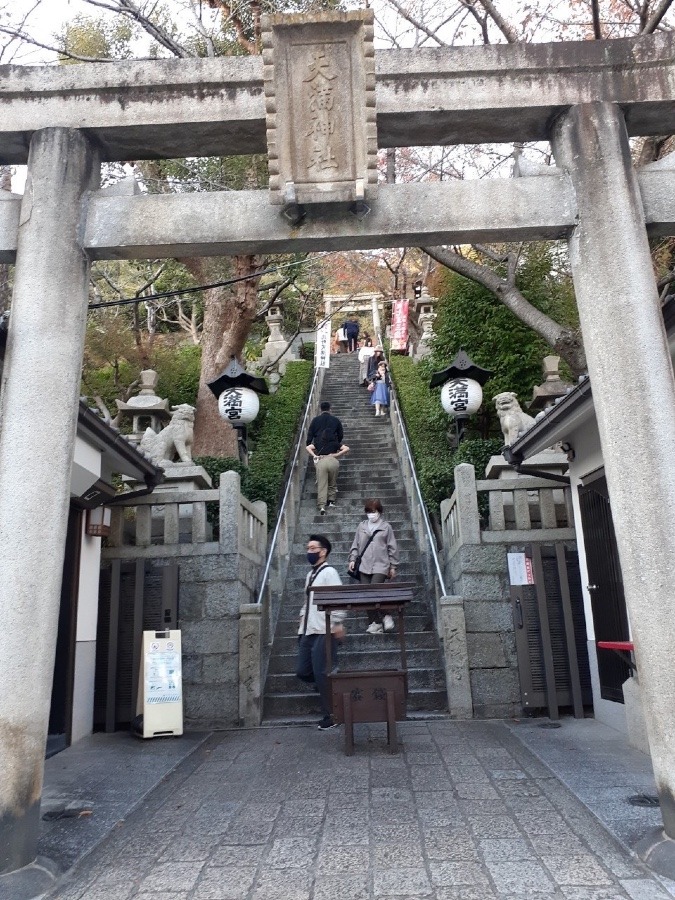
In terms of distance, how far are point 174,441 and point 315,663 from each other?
4.64 meters

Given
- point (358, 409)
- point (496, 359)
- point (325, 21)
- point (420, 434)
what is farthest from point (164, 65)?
point (358, 409)

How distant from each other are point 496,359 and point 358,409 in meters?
4.88

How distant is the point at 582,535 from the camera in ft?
28.7

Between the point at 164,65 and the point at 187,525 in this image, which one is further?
the point at 187,525

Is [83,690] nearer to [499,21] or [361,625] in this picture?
[361,625]

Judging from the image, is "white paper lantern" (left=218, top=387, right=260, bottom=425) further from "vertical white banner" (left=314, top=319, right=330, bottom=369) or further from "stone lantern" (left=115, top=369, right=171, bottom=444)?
"vertical white banner" (left=314, top=319, right=330, bottom=369)

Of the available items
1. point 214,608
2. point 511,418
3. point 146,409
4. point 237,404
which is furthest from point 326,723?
point 146,409

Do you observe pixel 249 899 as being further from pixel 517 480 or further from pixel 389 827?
pixel 517 480

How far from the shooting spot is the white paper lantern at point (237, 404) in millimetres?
12156

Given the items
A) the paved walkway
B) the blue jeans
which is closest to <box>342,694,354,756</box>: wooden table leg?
the paved walkway

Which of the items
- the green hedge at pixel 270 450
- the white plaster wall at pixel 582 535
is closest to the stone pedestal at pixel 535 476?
the white plaster wall at pixel 582 535

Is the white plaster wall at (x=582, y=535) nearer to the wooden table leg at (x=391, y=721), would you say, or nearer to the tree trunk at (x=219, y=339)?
the wooden table leg at (x=391, y=721)

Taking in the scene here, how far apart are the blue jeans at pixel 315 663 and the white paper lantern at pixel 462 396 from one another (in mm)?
5787

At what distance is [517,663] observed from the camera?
8680mm
